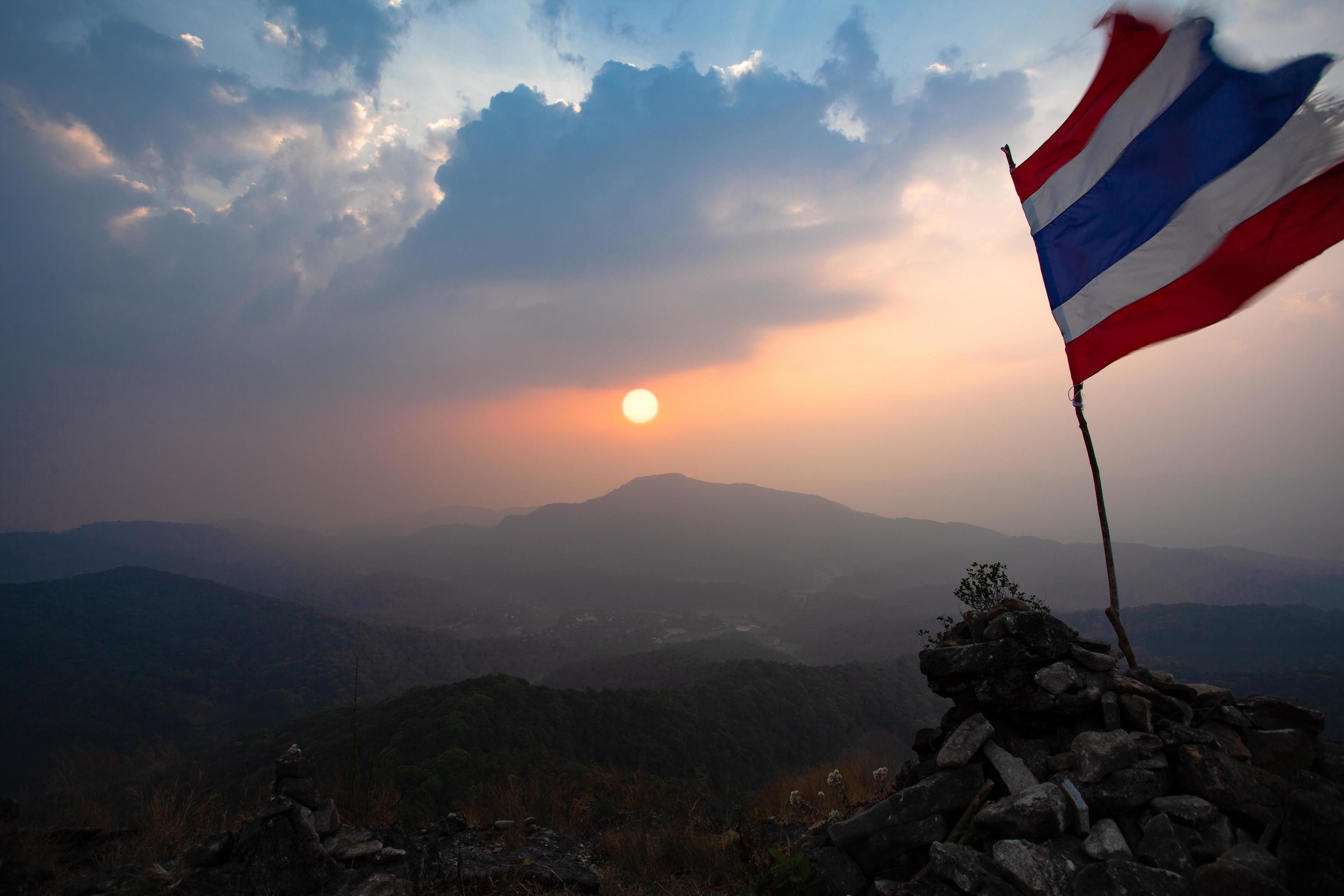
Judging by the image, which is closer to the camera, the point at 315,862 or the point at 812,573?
the point at 315,862

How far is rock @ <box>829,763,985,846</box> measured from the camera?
5.46m

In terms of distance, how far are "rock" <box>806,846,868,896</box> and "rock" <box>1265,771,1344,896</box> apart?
10.6 ft

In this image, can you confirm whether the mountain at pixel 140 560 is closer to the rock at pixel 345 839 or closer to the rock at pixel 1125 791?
the rock at pixel 345 839

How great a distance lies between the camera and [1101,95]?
7.08 meters

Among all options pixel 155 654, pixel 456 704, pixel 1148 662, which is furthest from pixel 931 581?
pixel 155 654

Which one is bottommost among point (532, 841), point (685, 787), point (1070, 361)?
point (685, 787)

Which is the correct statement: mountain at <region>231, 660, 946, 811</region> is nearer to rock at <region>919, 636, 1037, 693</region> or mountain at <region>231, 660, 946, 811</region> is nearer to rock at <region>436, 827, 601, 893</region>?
rock at <region>436, 827, 601, 893</region>

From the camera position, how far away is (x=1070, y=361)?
7.16 m

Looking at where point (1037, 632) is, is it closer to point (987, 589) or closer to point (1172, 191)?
point (987, 589)

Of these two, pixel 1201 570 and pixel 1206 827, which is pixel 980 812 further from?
pixel 1201 570

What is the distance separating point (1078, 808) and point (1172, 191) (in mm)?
7081

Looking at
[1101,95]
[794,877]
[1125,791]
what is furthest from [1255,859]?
[1101,95]

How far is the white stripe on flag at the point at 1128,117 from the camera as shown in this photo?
249 inches

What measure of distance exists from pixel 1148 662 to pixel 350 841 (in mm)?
84807
